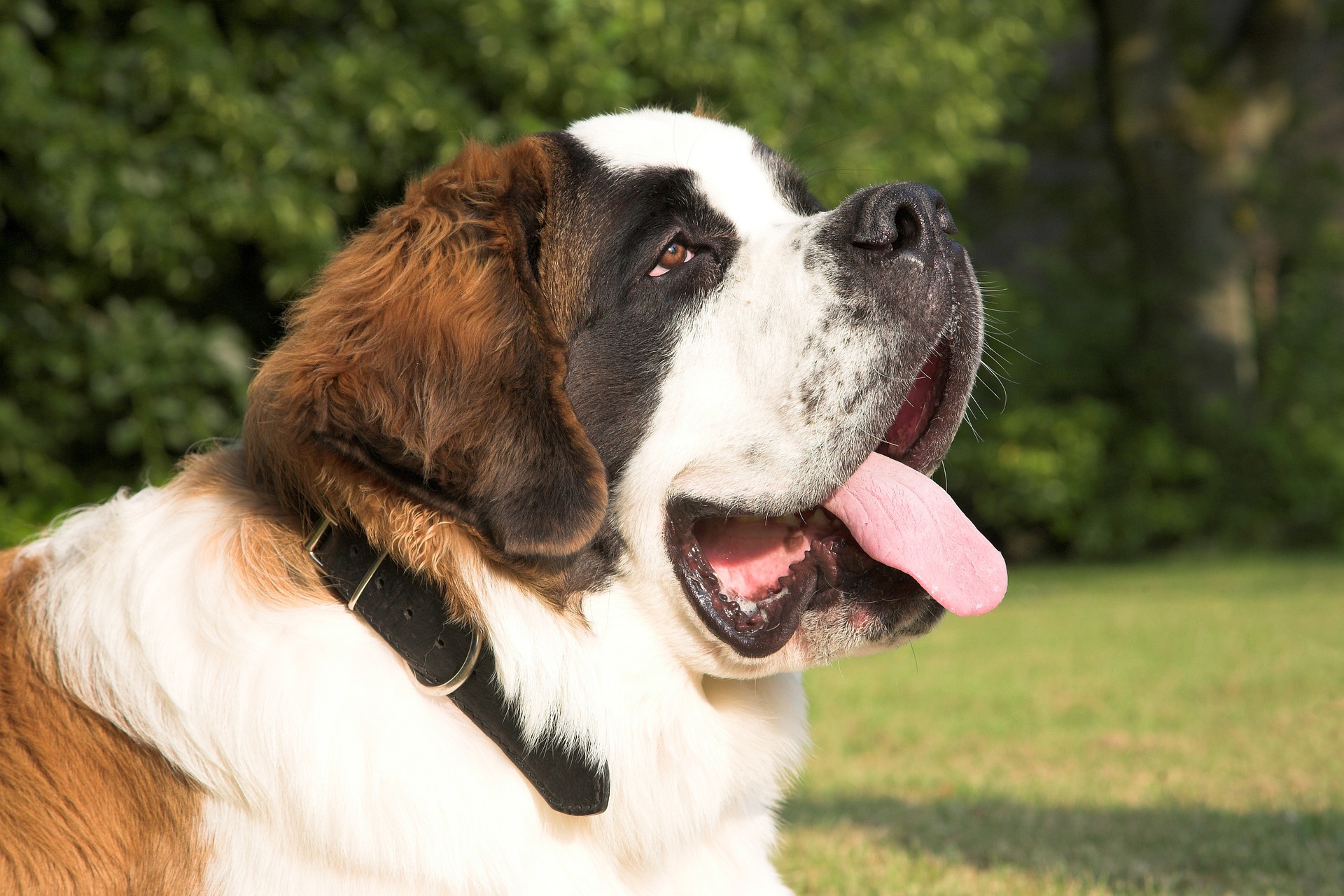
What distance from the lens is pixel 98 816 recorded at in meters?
2.11

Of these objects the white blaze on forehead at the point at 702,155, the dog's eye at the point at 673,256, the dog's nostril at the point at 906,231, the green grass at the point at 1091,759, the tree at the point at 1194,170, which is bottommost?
the tree at the point at 1194,170

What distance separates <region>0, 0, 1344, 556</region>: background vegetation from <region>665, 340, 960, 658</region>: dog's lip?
723 mm

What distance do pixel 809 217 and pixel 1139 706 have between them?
447cm

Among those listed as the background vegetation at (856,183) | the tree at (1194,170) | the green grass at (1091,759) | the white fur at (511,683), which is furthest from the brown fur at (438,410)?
the tree at (1194,170)

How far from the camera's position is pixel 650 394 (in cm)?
238

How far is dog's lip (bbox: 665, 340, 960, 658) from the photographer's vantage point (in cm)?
233

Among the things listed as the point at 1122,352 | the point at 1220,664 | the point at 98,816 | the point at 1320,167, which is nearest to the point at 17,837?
the point at 98,816

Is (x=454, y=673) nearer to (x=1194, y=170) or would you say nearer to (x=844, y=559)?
(x=844, y=559)

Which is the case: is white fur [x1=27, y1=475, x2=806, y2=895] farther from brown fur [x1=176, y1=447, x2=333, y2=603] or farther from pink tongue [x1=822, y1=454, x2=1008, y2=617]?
pink tongue [x1=822, y1=454, x2=1008, y2=617]

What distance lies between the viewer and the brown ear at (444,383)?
2.15 m

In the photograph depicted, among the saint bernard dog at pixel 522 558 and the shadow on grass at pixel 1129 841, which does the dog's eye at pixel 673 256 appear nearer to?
the saint bernard dog at pixel 522 558

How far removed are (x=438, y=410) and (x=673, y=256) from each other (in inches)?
24.3

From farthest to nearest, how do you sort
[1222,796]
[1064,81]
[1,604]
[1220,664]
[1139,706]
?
[1064,81] → [1220,664] → [1139,706] → [1222,796] → [1,604]

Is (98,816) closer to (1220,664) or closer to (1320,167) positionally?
(1220,664)
